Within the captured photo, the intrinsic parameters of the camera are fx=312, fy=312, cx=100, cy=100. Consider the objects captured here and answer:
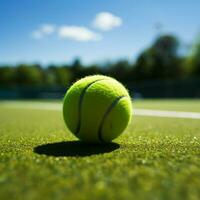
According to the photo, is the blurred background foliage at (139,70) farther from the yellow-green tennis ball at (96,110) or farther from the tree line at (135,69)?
the yellow-green tennis ball at (96,110)

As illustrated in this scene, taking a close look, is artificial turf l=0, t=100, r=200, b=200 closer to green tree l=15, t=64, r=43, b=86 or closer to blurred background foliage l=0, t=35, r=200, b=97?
blurred background foliage l=0, t=35, r=200, b=97

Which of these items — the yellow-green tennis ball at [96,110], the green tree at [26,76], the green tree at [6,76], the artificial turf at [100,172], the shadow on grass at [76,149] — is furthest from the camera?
the green tree at [26,76]

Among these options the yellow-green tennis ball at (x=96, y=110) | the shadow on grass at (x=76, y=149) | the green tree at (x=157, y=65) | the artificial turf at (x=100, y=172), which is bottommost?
the shadow on grass at (x=76, y=149)

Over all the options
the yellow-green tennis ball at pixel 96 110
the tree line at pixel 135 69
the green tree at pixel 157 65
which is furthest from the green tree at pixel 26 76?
the yellow-green tennis ball at pixel 96 110

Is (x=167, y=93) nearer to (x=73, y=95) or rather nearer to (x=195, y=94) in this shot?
→ (x=195, y=94)

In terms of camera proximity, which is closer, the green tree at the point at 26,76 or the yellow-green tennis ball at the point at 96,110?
the yellow-green tennis ball at the point at 96,110

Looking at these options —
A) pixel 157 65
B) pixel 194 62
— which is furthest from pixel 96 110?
pixel 194 62

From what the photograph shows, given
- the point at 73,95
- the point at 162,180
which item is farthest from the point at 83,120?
the point at 162,180
